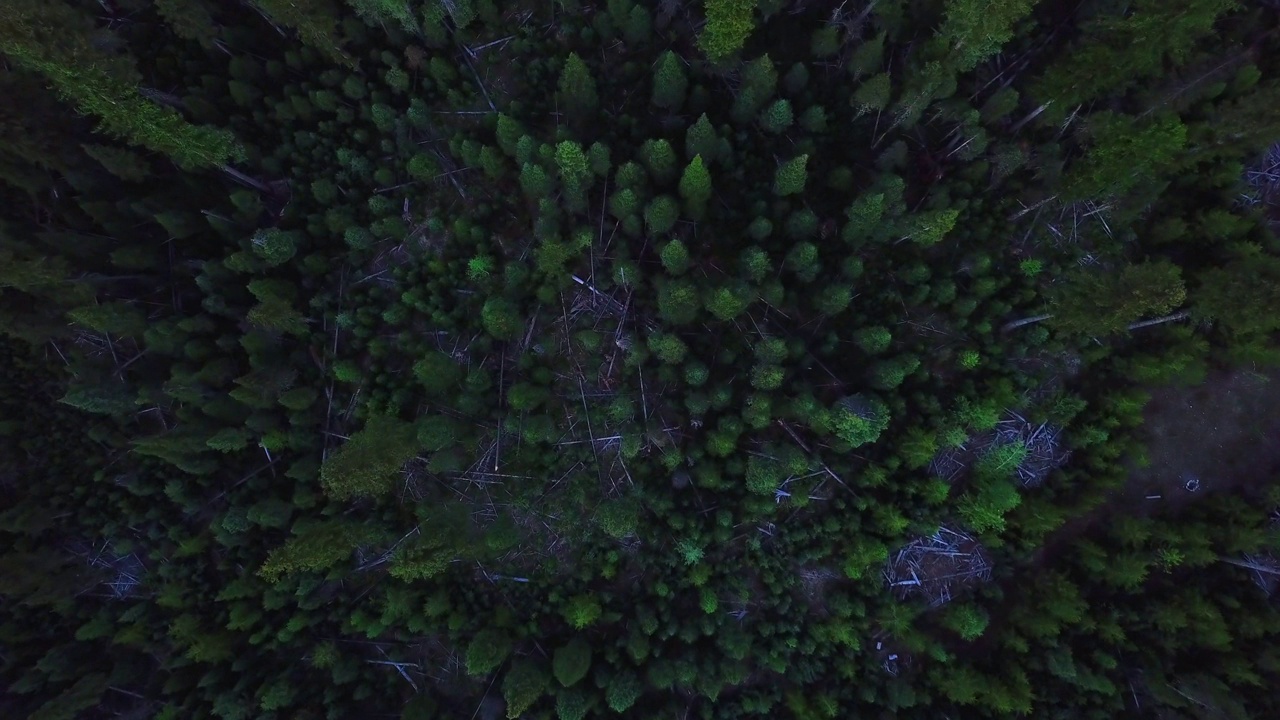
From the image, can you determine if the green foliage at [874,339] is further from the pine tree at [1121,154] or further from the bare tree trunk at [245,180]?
the bare tree trunk at [245,180]

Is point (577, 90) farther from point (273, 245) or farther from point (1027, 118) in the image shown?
point (1027, 118)

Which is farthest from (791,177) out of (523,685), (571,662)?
(523,685)

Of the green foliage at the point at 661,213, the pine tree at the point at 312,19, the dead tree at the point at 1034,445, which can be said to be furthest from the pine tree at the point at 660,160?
the dead tree at the point at 1034,445

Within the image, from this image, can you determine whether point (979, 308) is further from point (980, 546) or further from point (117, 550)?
point (117, 550)

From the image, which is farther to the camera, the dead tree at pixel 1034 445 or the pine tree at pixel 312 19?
the dead tree at pixel 1034 445

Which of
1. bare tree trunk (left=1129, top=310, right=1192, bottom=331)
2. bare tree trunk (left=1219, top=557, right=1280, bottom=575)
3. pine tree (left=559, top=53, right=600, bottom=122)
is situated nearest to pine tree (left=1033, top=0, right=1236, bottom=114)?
bare tree trunk (left=1129, top=310, right=1192, bottom=331)

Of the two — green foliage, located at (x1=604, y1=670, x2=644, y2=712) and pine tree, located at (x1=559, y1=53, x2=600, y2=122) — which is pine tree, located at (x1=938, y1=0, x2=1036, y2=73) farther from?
green foliage, located at (x1=604, y1=670, x2=644, y2=712)
